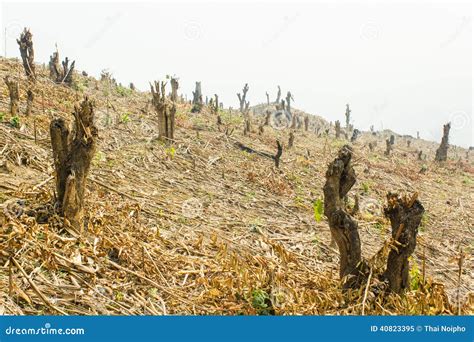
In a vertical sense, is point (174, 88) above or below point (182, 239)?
above

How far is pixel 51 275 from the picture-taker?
14.2ft

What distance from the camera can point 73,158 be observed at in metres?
5.14

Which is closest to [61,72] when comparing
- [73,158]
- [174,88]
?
[174,88]

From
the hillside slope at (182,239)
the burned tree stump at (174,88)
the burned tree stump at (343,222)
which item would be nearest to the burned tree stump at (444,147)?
the hillside slope at (182,239)

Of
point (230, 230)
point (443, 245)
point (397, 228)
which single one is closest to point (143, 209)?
point (230, 230)

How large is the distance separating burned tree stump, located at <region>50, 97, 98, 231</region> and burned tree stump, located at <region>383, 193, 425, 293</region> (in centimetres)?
376

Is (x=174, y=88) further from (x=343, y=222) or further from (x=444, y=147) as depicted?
(x=343, y=222)

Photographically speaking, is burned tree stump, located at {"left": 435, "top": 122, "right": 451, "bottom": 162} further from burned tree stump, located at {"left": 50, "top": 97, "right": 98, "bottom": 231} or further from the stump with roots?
burned tree stump, located at {"left": 50, "top": 97, "right": 98, "bottom": 231}

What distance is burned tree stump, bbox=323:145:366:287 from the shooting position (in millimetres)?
4762

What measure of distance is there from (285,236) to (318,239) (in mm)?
622

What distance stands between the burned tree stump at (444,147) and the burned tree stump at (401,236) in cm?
2717

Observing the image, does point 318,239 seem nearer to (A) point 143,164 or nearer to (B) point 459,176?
(A) point 143,164

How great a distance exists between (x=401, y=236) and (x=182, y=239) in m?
3.15

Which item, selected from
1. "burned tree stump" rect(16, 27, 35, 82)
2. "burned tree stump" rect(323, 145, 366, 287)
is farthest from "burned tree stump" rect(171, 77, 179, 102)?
"burned tree stump" rect(323, 145, 366, 287)
